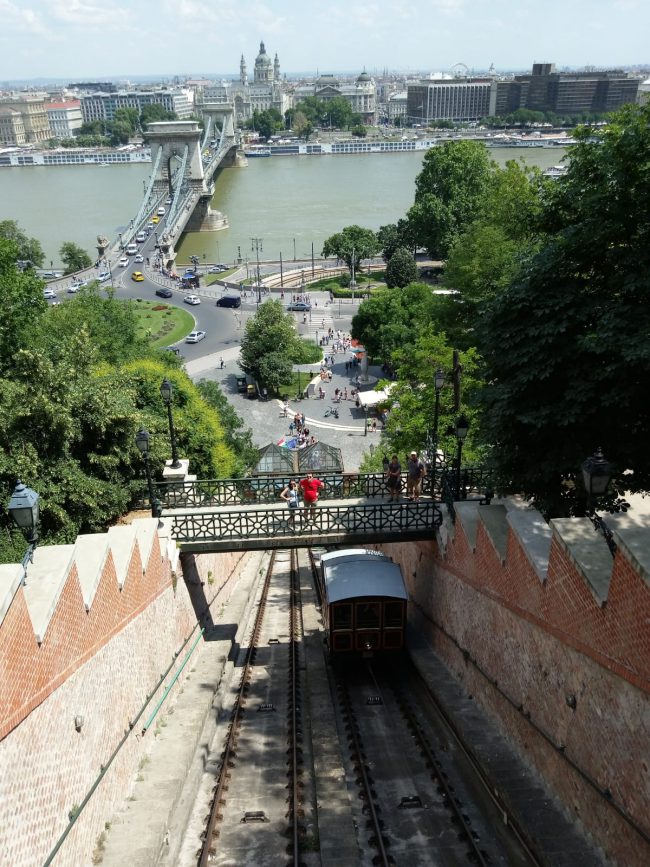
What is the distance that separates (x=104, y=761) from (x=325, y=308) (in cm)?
5661

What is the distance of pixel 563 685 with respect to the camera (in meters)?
A: 7.89

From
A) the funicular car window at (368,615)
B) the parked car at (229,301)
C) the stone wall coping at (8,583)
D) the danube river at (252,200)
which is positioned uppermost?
the stone wall coping at (8,583)

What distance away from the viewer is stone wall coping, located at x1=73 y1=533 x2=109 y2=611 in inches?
317

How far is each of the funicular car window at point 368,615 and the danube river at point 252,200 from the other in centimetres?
6787

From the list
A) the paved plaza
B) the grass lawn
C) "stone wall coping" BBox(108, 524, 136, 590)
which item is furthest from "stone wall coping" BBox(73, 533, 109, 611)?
the grass lawn

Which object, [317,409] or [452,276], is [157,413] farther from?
[317,409]

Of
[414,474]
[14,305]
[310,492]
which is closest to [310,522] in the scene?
[310,492]

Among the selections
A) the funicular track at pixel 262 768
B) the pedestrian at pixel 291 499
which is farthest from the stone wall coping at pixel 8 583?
the pedestrian at pixel 291 499

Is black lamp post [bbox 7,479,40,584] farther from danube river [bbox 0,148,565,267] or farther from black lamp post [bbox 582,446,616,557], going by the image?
danube river [bbox 0,148,565,267]

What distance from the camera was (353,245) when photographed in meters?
69.4

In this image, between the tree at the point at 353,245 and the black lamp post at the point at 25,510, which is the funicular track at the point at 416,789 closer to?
the black lamp post at the point at 25,510

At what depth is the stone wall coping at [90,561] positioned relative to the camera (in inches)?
317

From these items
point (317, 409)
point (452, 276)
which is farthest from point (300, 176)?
point (452, 276)

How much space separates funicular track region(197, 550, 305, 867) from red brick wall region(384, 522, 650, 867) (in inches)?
115
